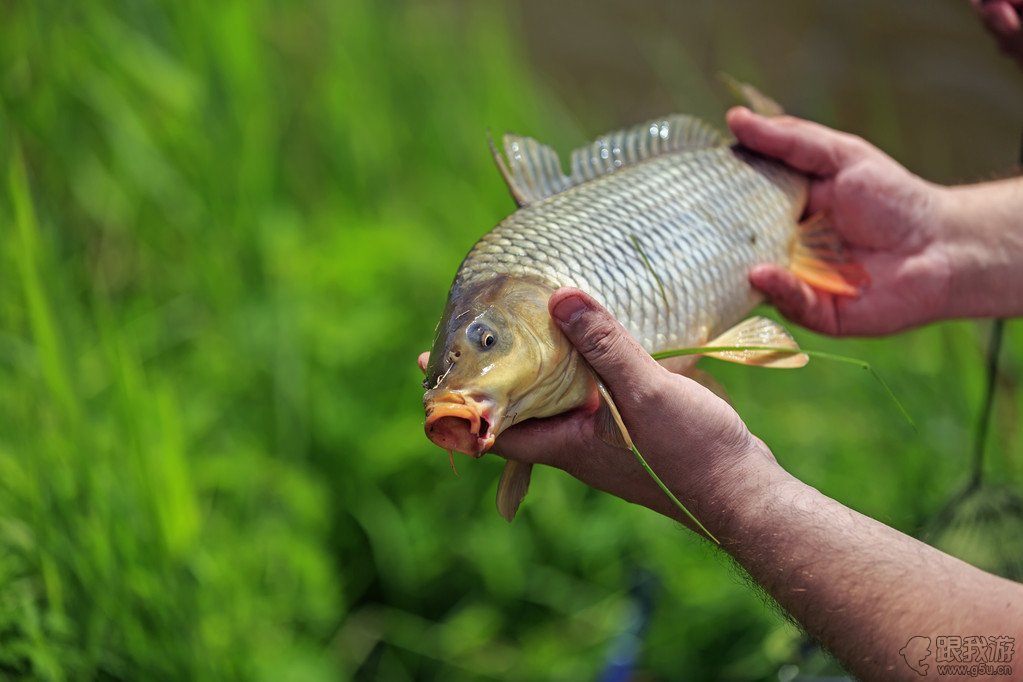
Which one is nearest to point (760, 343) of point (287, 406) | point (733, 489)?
point (733, 489)

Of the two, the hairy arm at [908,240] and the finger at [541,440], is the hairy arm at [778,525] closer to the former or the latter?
the finger at [541,440]

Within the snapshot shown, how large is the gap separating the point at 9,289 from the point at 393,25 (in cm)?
235

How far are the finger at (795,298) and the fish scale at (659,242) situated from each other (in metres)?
0.03

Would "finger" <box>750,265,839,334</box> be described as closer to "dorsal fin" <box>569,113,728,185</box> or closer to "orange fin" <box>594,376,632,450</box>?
"dorsal fin" <box>569,113,728,185</box>

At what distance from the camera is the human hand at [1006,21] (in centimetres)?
243

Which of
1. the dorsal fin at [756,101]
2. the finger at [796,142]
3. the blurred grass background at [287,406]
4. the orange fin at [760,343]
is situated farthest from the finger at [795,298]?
the blurred grass background at [287,406]

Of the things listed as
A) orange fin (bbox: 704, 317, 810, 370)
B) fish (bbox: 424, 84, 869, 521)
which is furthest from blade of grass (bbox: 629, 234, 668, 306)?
orange fin (bbox: 704, 317, 810, 370)

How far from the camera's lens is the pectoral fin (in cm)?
169

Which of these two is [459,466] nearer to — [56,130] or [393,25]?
[56,130]

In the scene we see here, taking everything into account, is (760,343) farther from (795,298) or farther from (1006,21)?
(1006,21)

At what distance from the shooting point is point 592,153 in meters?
2.07

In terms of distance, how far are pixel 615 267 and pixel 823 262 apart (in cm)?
78

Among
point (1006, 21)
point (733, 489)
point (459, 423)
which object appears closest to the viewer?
point (459, 423)

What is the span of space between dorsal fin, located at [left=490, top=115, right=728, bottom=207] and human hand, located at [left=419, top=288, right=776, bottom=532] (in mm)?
417
